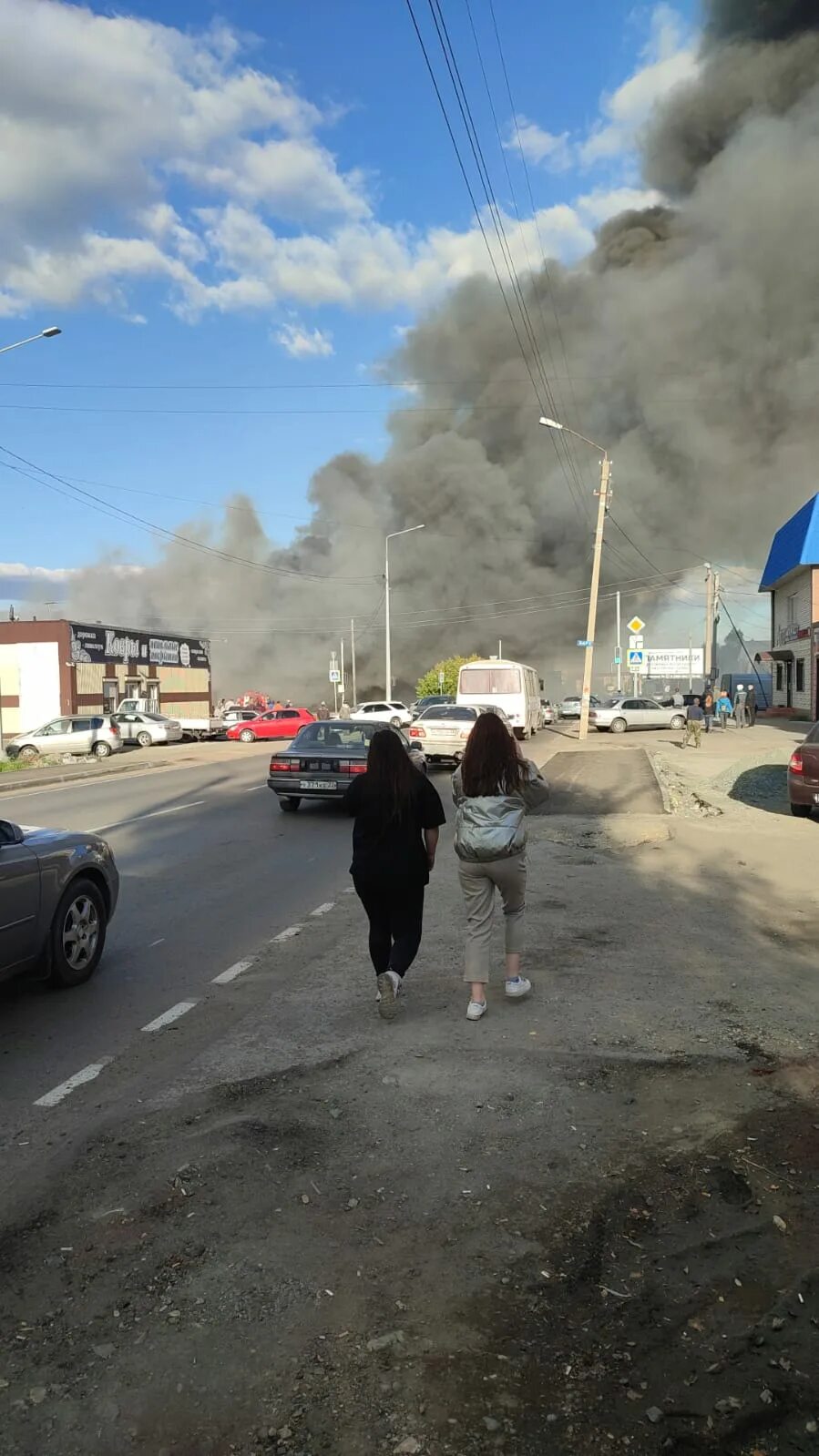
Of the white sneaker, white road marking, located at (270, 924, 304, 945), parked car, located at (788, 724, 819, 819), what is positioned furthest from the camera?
parked car, located at (788, 724, 819, 819)

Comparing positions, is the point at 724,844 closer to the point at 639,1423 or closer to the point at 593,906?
the point at 593,906

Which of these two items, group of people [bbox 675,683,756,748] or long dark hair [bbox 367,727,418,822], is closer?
long dark hair [bbox 367,727,418,822]

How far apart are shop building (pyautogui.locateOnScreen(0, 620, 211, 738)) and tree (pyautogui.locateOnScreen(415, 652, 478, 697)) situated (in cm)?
1656

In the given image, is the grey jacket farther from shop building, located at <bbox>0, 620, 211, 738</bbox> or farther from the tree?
the tree

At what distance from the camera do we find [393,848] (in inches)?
188

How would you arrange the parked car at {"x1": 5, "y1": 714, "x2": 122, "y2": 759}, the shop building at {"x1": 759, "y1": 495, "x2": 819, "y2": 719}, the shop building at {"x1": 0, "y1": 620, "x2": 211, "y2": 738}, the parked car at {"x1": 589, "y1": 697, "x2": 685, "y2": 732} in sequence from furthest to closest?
the shop building at {"x1": 0, "y1": 620, "x2": 211, "y2": 738} < the parked car at {"x1": 589, "y1": 697, "x2": 685, "y2": 732} < the shop building at {"x1": 759, "y1": 495, "x2": 819, "y2": 719} < the parked car at {"x1": 5, "y1": 714, "x2": 122, "y2": 759}

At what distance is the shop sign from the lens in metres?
45.6

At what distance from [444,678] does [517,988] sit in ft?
173

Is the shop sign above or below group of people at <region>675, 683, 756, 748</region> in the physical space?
above

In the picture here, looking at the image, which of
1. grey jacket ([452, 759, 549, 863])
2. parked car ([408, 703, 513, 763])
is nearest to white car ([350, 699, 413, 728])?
parked car ([408, 703, 513, 763])

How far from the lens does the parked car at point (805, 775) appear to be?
1172cm

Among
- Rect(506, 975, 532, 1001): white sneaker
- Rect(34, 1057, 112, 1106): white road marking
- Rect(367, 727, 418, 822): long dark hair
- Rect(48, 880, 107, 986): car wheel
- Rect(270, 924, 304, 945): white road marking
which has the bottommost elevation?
Rect(270, 924, 304, 945): white road marking

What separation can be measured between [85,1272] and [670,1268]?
1620mm

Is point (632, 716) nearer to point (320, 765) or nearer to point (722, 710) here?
point (722, 710)
